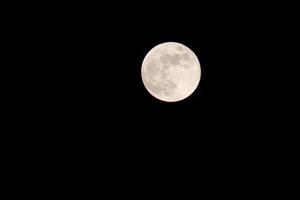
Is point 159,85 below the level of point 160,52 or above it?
below

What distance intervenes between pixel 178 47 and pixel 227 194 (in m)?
4.72

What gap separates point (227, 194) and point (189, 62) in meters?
4.49

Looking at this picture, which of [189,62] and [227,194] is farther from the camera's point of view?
[227,194]

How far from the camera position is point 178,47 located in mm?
6891

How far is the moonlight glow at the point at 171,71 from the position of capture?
262 inches

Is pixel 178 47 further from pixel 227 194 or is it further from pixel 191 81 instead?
pixel 227 194

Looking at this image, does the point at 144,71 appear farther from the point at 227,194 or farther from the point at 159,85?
the point at 227,194

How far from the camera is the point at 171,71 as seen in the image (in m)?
6.66

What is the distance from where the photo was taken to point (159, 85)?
6.79 meters

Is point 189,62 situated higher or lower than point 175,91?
higher

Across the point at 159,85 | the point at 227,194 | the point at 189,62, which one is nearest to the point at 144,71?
the point at 159,85

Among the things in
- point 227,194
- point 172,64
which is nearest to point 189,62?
point 172,64

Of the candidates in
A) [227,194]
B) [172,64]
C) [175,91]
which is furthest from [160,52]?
[227,194]

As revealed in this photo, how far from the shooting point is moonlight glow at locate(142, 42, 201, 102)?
6.66 m
